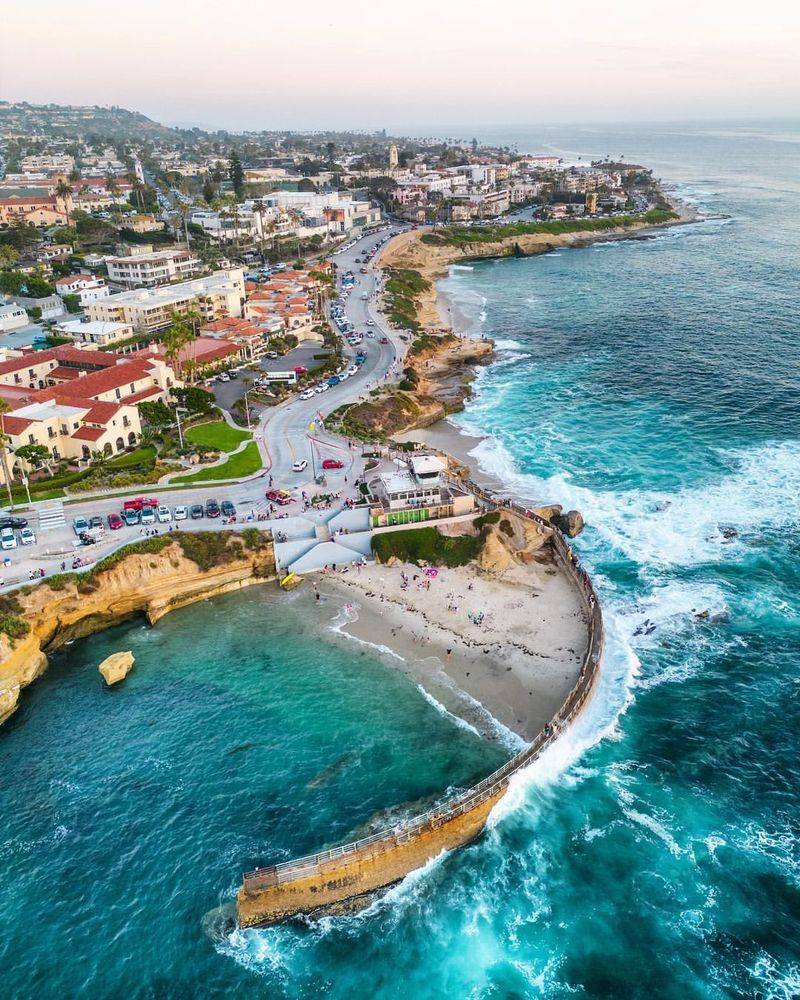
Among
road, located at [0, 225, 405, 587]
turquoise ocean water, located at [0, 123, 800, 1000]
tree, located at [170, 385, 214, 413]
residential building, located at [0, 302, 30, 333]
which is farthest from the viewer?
residential building, located at [0, 302, 30, 333]

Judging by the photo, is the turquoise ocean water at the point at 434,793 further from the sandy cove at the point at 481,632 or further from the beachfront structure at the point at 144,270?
the beachfront structure at the point at 144,270

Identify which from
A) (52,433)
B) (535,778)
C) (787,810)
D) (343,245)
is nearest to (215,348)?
(52,433)

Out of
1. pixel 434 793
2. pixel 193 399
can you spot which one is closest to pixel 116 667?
pixel 434 793

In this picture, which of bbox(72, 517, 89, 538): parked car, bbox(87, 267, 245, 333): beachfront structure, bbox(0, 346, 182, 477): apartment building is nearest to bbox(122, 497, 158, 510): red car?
bbox(72, 517, 89, 538): parked car

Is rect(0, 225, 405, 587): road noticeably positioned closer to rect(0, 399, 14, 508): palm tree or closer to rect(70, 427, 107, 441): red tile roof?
rect(0, 399, 14, 508): palm tree

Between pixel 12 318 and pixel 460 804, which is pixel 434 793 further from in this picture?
pixel 12 318

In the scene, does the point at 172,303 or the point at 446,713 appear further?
the point at 172,303

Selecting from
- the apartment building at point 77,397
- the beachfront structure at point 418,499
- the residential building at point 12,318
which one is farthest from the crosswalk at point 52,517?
the residential building at point 12,318
